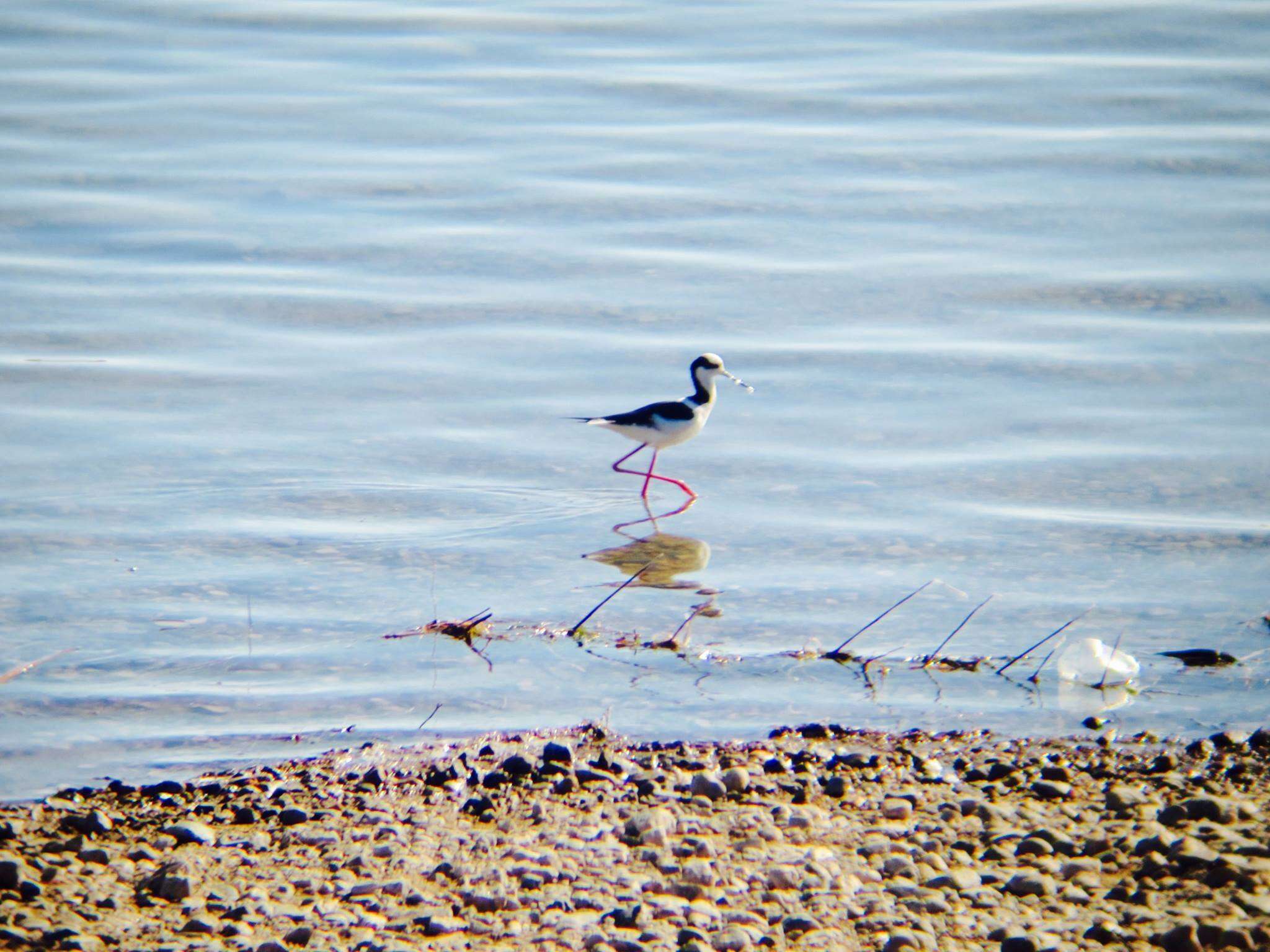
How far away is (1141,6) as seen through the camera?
768 inches

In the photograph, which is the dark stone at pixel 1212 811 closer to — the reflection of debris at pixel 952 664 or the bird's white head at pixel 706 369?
the reflection of debris at pixel 952 664

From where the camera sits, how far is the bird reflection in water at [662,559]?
24.9 ft

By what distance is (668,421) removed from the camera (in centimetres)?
923

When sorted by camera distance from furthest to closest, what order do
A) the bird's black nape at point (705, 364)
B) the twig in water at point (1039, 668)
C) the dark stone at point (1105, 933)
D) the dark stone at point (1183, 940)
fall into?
the bird's black nape at point (705, 364)
the twig in water at point (1039, 668)
the dark stone at point (1105, 933)
the dark stone at point (1183, 940)

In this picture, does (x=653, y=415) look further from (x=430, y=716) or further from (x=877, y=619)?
(x=430, y=716)

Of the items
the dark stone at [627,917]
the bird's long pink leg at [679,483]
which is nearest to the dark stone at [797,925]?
the dark stone at [627,917]

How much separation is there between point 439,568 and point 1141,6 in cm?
1572

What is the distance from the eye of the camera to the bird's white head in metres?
9.78

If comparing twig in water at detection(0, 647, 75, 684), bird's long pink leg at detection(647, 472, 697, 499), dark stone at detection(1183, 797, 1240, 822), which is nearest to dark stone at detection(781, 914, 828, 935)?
dark stone at detection(1183, 797, 1240, 822)

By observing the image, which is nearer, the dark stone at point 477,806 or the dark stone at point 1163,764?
the dark stone at point 477,806

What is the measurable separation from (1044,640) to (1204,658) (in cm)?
73

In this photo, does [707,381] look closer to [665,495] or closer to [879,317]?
[665,495]

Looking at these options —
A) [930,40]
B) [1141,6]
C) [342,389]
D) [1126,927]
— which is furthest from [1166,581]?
[1141,6]

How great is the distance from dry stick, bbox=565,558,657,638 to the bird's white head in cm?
210
